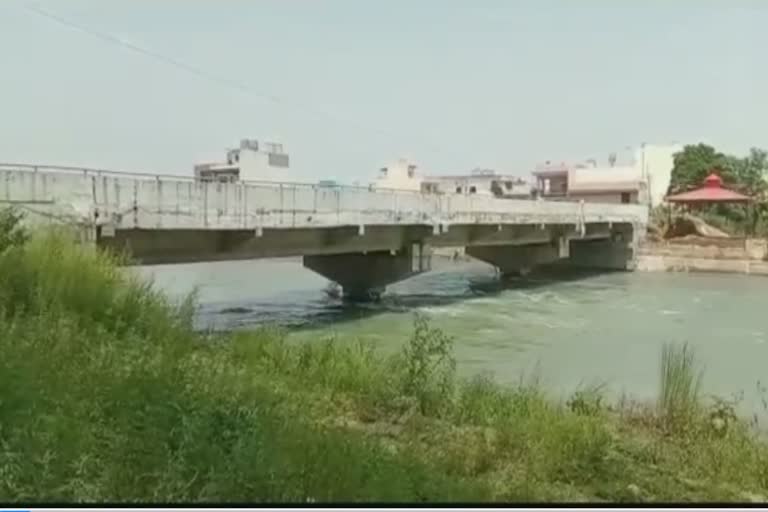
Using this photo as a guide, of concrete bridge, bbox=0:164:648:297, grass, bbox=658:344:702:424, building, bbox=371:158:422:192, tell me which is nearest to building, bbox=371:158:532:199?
building, bbox=371:158:422:192

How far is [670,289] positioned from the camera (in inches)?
787

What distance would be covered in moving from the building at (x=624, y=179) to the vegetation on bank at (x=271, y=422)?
31.1 m

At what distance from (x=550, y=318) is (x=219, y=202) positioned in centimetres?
650

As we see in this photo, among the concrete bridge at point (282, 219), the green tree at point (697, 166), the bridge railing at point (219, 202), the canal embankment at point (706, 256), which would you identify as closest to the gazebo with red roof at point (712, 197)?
the canal embankment at point (706, 256)

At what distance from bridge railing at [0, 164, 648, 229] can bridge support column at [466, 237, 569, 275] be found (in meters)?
6.14

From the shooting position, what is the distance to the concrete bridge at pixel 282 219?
865cm

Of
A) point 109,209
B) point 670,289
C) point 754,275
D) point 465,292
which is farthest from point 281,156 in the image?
point 109,209

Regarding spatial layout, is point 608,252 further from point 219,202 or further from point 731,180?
point 219,202

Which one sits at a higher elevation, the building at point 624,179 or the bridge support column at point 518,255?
the building at point 624,179

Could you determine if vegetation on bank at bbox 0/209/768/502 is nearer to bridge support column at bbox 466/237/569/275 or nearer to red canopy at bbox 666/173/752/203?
bridge support column at bbox 466/237/569/275

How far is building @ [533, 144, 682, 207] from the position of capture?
117 feet

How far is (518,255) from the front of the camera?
74.5 ft

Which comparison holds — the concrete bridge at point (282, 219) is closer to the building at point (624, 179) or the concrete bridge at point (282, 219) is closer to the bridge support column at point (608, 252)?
the bridge support column at point (608, 252)

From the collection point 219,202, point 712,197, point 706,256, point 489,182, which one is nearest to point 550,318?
point 219,202
